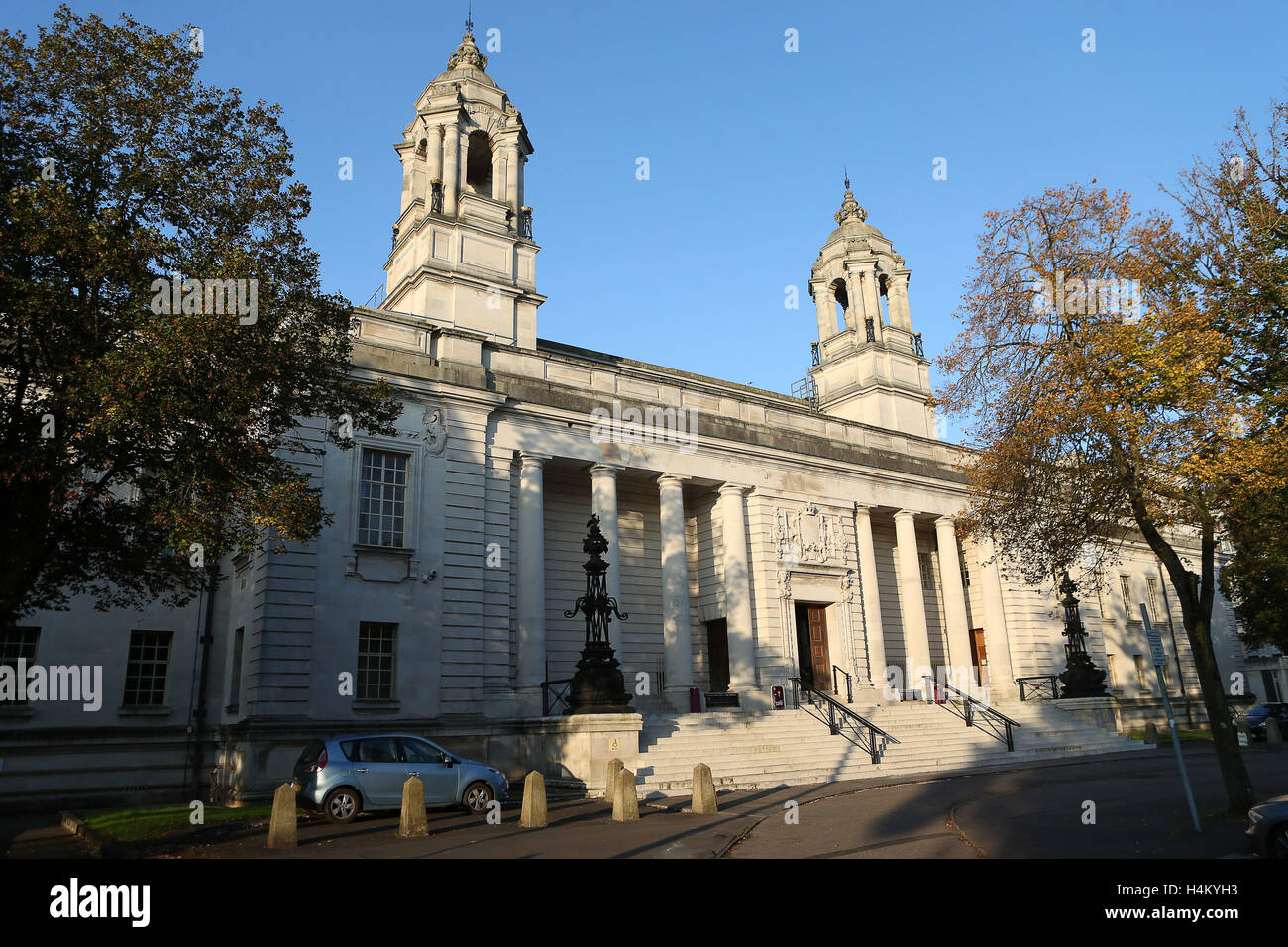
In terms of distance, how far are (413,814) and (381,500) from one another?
37.5 feet

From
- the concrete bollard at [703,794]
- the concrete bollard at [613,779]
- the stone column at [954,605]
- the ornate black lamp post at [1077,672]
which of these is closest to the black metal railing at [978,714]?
the stone column at [954,605]

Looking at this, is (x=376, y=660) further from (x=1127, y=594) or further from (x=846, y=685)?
(x=1127, y=594)

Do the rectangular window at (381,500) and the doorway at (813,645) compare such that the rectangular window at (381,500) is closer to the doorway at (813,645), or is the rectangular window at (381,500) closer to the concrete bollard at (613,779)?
the concrete bollard at (613,779)

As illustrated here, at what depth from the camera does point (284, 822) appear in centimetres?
1206

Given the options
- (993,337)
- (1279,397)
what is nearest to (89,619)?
(993,337)

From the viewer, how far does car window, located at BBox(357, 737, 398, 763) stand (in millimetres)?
14836

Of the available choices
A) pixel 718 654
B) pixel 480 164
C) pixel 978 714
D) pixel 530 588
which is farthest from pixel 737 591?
pixel 480 164

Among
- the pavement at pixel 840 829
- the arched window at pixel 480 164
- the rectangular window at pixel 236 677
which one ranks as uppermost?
the arched window at pixel 480 164

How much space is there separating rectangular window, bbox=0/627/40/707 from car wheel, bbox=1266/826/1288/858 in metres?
24.1

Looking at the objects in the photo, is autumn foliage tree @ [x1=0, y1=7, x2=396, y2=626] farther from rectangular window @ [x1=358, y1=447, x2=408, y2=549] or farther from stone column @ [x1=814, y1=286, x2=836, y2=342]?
stone column @ [x1=814, y1=286, x2=836, y2=342]

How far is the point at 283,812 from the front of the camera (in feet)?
39.6

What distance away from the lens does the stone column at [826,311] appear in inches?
1590

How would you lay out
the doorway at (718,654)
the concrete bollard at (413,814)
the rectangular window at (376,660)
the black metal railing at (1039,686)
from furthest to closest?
the black metal railing at (1039,686) → the doorway at (718,654) → the rectangular window at (376,660) → the concrete bollard at (413,814)

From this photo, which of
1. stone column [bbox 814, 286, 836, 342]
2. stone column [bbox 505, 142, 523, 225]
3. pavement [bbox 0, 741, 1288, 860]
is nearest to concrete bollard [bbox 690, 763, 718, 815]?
pavement [bbox 0, 741, 1288, 860]
